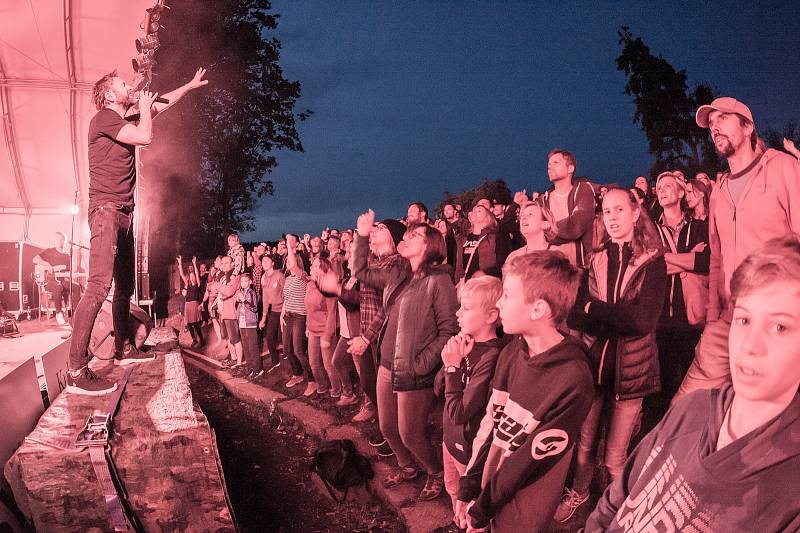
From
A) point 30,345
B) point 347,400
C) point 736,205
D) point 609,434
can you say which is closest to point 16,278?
point 30,345

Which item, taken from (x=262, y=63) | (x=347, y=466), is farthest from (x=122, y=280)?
(x=262, y=63)

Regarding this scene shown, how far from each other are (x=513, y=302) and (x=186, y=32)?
22634 millimetres

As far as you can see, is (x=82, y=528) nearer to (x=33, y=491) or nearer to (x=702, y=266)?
(x=33, y=491)


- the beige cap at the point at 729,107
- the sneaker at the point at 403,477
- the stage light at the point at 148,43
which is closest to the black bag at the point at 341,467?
the sneaker at the point at 403,477

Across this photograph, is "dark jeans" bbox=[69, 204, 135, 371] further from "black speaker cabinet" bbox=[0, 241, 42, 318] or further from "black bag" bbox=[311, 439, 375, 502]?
"black speaker cabinet" bbox=[0, 241, 42, 318]

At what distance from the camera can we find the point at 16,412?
340 centimetres

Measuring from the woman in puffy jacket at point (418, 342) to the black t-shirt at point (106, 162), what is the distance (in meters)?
2.21

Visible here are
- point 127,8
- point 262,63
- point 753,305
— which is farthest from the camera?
point 262,63

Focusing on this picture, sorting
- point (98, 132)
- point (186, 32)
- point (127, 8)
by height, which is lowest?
point (98, 132)

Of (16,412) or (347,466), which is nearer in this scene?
(16,412)

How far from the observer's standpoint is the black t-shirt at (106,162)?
3771 millimetres

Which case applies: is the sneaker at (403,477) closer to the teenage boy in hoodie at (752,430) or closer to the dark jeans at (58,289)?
the teenage boy in hoodie at (752,430)

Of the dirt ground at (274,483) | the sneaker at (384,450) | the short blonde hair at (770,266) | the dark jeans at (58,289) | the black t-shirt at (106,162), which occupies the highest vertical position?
the black t-shirt at (106,162)

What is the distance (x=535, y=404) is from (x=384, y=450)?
3227mm
